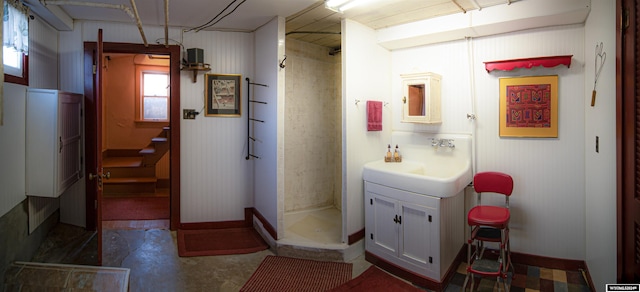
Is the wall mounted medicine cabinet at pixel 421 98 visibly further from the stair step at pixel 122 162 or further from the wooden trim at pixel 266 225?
the stair step at pixel 122 162

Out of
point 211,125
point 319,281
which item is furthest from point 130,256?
point 319,281

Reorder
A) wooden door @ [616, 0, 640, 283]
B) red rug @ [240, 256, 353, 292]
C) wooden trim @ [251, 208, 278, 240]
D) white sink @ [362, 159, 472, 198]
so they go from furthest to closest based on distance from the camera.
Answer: wooden trim @ [251, 208, 278, 240]
red rug @ [240, 256, 353, 292]
white sink @ [362, 159, 472, 198]
wooden door @ [616, 0, 640, 283]

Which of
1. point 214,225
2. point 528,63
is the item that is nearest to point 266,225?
point 214,225

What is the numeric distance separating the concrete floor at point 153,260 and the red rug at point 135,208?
62 cm

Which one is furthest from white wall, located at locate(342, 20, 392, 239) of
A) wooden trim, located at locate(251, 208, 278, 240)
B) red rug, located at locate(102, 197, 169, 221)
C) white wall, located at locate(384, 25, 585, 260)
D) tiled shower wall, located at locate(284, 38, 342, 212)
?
red rug, located at locate(102, 197, 169, 221)

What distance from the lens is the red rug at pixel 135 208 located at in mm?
4664

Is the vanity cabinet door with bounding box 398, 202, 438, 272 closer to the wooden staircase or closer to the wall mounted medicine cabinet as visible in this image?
the wall mounted medicine cabinet

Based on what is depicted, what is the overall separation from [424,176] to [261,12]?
2259mm

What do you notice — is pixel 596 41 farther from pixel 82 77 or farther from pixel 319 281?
pixel 82 77

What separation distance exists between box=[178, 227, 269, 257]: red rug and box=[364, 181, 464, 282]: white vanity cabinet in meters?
1.27

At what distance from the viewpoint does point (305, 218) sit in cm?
451

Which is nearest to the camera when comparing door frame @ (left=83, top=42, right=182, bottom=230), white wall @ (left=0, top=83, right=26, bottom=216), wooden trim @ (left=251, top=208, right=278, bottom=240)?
white wall @ (left=0, top=83, right=26, bottom=216)

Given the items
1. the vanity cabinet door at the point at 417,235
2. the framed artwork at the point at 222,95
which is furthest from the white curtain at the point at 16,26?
the vanity cabinet door at the point at 417,235

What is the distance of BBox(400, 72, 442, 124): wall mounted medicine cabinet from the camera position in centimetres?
343
